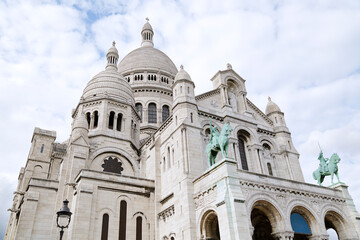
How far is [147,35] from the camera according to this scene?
65.7m

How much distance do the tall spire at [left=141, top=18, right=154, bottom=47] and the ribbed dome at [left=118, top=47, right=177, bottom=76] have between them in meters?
4.65

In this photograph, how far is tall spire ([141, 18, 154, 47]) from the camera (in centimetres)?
6369

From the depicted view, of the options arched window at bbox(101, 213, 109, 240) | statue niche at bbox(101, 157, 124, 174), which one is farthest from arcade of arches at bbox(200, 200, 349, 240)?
statue niche at bbox(101, 157, 124, 174)

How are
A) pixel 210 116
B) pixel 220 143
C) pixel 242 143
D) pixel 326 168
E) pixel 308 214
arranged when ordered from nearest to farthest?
pixel 220 143
pixel 308 214
pixel 326 168
pixel 210 116
pixel 242 143

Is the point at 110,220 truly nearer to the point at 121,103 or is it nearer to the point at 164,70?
the point at 121,103

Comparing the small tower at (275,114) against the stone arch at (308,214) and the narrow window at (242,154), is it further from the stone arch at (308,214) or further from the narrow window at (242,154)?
the stone arch at (308,214)

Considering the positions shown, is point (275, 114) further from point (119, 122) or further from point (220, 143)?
point (119, 122)

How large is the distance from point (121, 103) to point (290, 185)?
860 inches

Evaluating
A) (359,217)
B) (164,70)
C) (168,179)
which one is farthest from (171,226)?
(164,70)

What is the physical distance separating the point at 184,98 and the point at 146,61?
2912 cm

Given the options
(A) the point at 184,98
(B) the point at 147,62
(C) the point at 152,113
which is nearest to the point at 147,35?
(B) the point at 147,62

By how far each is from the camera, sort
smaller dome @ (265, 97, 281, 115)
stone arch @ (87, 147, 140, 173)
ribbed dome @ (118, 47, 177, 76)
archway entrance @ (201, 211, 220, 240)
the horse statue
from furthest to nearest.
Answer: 1. ribbed dome @ (118, 47, 177, 76)
2. smaller dome @ (265, 97, 281, 115)
3. stone arch @ (87, 147, 140, 173)
4. the horse statue
5. archway entrance @ (201, 211, 220, 240)

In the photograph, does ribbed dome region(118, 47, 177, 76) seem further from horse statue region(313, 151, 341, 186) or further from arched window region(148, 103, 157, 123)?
horse statue region(313, 151, 341, 186)

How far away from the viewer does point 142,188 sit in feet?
94.2
